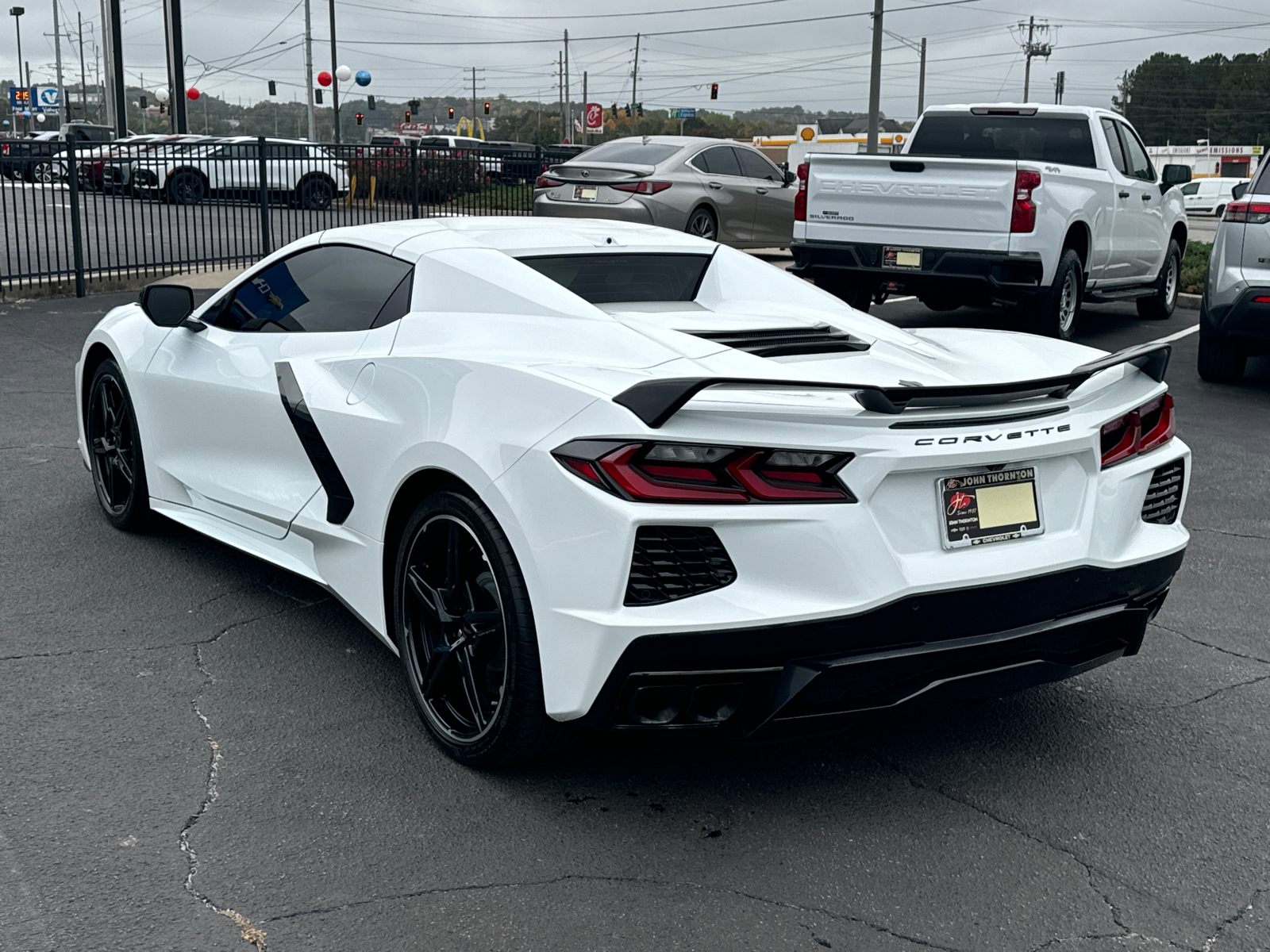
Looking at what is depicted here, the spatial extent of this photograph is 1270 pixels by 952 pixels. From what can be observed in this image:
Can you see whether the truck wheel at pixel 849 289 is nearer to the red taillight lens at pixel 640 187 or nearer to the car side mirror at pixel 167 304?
the red taillight lens at pixel 640 187

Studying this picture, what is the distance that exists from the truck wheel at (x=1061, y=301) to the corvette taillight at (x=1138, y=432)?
7.13m

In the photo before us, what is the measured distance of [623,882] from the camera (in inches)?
118

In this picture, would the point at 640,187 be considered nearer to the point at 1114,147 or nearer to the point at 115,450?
the point at 1114,147

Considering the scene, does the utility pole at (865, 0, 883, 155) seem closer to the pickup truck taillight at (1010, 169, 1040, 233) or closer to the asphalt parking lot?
the pickup truck taillight at (1010, 169, 1040, 233)

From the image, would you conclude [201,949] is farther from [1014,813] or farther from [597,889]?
[1014,813]

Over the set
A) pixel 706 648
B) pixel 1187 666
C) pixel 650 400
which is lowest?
pixel 1187 666

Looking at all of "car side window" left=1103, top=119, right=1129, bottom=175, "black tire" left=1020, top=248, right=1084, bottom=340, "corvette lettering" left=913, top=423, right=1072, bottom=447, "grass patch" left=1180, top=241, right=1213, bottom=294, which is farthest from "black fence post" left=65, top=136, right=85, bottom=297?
"corvette lettering" left=913, top=423, right=1072, bottom=447

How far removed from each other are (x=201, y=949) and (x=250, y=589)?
2.45 meters

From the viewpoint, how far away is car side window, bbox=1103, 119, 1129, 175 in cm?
1223

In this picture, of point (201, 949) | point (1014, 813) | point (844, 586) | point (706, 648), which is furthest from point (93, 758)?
point (1014, 813)

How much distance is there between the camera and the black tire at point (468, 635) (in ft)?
10.5

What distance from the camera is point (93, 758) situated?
11.6 feet

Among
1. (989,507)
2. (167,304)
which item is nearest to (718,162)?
(167,304)

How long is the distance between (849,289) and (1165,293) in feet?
14.4
